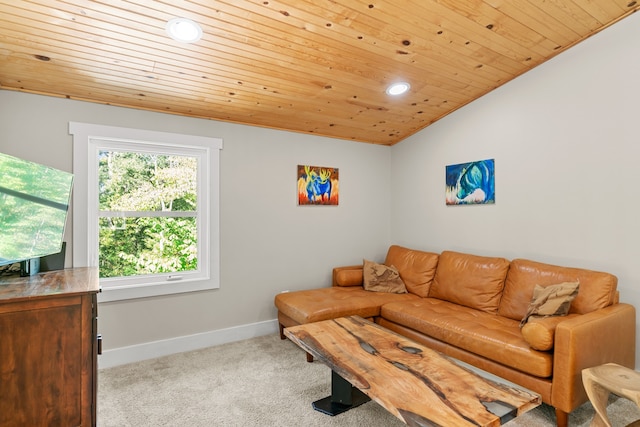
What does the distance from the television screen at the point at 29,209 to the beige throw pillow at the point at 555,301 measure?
9.97ft

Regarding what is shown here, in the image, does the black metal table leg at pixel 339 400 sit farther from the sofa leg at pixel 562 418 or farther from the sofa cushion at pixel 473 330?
the sofa leg at pixel 562 418

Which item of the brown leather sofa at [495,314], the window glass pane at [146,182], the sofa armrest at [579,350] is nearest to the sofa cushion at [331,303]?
the brown leather sofa at [495,314]

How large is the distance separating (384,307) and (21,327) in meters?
2.55

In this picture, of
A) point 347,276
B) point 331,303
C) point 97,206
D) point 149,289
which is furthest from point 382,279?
point 97,206

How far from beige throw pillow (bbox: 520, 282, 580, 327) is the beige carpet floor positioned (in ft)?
1.93

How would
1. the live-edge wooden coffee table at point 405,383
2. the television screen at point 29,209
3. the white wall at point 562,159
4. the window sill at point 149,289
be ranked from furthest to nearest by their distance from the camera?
Result: the window sill at point 149,289 < the white wall at point 562,159 < the television screen at point 29,209 < the live-edge wooden coffee table at point 405,383

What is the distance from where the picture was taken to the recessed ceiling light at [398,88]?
294cm

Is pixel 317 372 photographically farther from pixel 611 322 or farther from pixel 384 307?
pixel 611 322

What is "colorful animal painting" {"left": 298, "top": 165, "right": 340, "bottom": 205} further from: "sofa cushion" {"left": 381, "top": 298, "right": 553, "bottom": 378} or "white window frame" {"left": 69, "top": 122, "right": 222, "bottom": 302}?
"sofa cushion" {"left": 381, "top": 298, "right": 553, "bottom": 378}

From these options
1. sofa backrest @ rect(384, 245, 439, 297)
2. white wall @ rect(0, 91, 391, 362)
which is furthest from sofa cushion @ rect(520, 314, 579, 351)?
white wall @ rect(0, 91, 391, 362)

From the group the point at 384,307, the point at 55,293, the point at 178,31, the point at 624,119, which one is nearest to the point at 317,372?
the point at 384,307

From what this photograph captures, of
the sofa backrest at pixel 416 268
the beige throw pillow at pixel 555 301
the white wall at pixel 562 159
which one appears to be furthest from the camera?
the sofa backrest at pixel 416 268

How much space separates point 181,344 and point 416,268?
2418mm

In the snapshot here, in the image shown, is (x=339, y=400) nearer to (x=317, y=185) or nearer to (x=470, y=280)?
(x=470, y=280)
